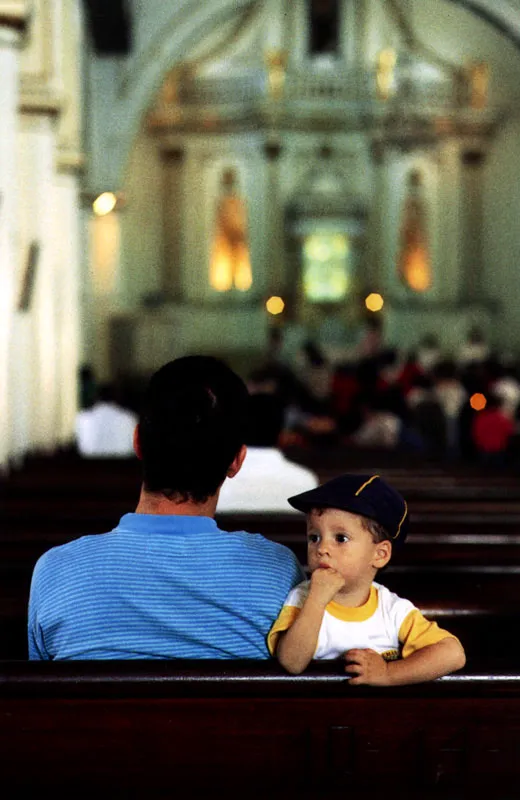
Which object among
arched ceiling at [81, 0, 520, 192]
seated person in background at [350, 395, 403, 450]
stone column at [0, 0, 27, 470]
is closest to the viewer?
stone column at [0, 0, 27, 470]

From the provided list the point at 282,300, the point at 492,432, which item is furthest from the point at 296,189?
the point at 492,432

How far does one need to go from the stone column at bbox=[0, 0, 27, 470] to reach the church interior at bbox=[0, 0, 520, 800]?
0.07 feet

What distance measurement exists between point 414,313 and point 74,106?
A: 8.96 metres

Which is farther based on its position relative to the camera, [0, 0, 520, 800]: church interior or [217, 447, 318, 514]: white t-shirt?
[217, 447, 318, 514]: white t-shirt

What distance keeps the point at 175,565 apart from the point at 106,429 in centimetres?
670

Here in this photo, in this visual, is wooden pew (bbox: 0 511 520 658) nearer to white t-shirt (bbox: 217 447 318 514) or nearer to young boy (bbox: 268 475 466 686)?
white t-shirt (bbox: 217 447 318 514)

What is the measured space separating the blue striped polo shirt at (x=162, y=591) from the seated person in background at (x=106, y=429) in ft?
21.1

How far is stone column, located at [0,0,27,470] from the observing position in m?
6.48

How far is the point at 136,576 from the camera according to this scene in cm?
206

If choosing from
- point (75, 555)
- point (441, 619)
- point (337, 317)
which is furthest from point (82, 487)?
point (337, 317)

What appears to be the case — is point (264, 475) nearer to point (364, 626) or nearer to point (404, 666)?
point (364, 626)

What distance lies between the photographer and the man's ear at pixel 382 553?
81.7 inches

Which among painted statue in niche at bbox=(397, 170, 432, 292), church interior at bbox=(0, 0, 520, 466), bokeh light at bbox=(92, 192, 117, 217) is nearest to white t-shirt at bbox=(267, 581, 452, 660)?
bokeh light at bbox=(92, 192, 117, 217)
